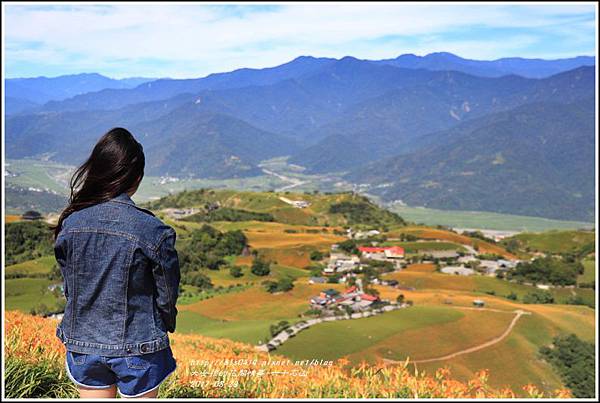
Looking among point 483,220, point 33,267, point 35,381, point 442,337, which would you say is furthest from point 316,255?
point 483,220

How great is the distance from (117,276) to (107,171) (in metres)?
0.51

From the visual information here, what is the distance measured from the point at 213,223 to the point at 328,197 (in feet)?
→ 122

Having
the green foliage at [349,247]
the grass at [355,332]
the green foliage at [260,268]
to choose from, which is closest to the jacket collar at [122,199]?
the grass at [355,332]

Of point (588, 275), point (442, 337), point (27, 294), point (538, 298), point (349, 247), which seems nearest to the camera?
point (442, 337)

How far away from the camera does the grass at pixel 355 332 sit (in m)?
14.6

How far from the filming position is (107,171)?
252 centimetres

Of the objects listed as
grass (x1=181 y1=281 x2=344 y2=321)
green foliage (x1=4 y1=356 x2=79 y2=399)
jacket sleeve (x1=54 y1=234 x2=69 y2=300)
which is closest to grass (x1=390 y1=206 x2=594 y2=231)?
grass (x1=181 y1=281 x2=344 y2=321)

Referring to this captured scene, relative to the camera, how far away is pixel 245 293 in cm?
3403

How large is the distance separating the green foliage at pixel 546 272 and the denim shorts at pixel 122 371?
5301 centimetres

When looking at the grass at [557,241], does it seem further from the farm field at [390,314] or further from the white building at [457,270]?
the white building at [457,270]

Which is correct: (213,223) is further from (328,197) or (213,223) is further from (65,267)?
(65,267)

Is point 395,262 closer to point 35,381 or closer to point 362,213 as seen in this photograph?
point 362,213

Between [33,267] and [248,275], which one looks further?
[248,275]

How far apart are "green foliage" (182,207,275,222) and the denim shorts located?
74975 mm
